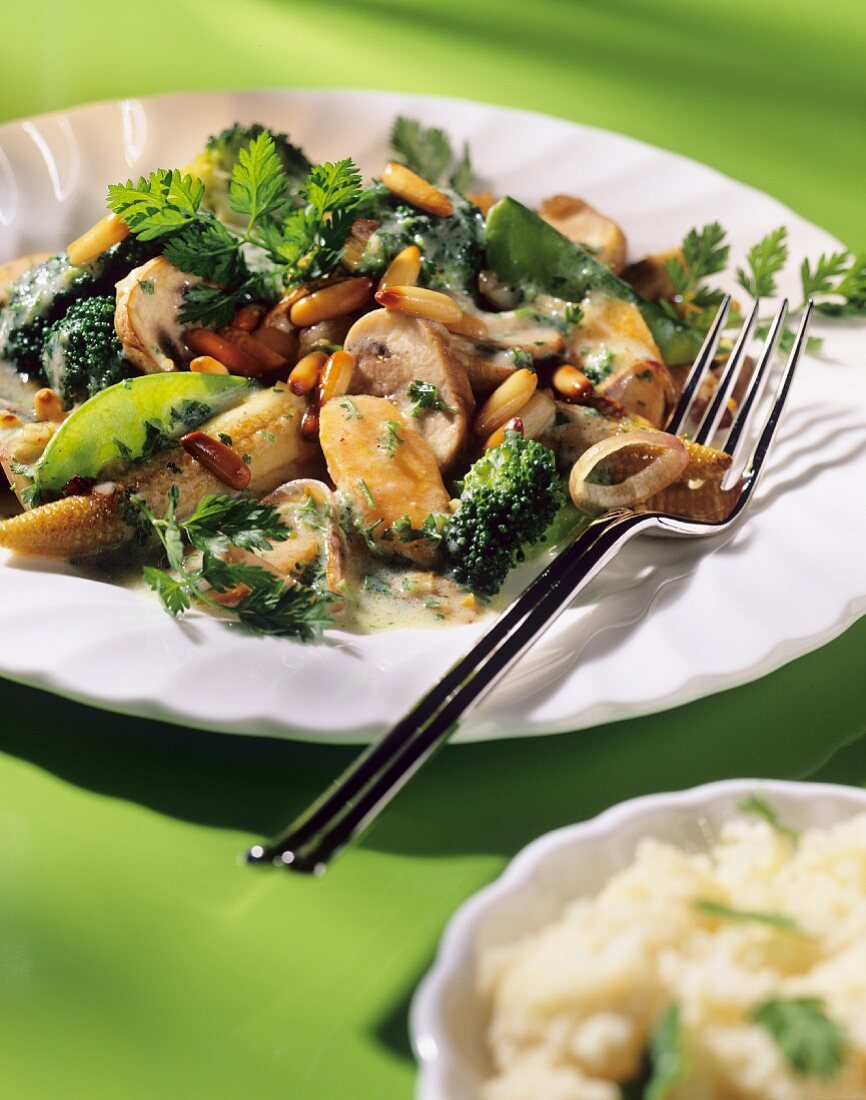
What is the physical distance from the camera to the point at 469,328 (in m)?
3.13

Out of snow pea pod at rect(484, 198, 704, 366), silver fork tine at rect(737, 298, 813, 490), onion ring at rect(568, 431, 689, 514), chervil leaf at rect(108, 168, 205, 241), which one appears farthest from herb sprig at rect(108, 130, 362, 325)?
silver fork tine at rect(737, 298, 813, 490)

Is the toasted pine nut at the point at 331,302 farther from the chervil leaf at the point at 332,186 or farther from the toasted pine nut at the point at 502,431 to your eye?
the toasted pine nut at the point at 502,431

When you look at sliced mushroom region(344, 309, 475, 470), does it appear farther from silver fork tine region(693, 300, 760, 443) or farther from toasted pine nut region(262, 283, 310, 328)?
silver fork tine region(693, 300, 760, 443)

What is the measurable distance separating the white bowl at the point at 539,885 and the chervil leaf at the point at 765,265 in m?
2.06

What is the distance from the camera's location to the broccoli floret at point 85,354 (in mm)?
3006

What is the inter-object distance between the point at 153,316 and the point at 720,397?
1397mm

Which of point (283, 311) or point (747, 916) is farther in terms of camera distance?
point (283, 311)

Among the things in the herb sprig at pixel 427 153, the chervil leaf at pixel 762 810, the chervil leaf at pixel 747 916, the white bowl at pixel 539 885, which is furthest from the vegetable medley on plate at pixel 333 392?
the chervil leaf at pixel 747 916

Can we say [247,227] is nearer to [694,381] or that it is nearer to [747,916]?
[694,381]

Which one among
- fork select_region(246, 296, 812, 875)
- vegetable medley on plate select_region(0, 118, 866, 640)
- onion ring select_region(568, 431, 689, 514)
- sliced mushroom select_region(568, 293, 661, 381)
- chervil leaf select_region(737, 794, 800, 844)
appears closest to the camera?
fork select_region(246, 296, 812, 875)

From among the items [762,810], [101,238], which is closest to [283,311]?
[101,238]

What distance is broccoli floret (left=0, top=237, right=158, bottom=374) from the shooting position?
3.16 metres

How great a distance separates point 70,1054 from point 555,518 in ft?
5.12

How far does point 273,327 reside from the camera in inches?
121
